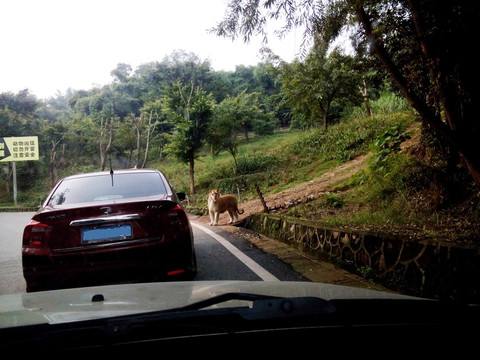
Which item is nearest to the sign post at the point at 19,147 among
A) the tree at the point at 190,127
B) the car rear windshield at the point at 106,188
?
the tree at the point at 190,127

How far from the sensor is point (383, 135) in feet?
29.7

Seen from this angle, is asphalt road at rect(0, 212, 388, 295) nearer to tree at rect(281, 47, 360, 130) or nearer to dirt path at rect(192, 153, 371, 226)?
dirt path at rect(192, 153, 371, 226)

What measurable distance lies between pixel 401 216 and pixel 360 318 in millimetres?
5761

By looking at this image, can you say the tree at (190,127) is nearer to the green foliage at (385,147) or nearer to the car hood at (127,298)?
the green foliage at (385,147)

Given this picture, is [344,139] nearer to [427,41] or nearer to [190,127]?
[190,127]

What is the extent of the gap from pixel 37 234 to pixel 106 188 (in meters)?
1.00

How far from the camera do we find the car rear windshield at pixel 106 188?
14.4ft

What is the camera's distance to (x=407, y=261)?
4.20 meters

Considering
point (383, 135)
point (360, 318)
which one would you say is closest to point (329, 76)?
point (383, 135)

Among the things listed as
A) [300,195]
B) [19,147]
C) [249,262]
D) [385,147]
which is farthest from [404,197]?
[19,147]

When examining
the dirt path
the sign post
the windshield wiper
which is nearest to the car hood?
the windshield wiper

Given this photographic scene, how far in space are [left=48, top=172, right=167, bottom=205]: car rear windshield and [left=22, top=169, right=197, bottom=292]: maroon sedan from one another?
0.24 meters

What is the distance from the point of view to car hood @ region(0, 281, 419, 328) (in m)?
2.06

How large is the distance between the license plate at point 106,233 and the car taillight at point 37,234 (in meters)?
0.35
